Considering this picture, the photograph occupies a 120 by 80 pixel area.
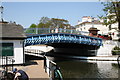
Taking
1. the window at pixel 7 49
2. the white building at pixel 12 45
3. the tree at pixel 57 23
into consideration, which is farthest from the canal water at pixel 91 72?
the tree at pixel 57 23

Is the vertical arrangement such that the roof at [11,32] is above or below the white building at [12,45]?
above

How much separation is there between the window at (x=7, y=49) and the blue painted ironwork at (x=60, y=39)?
30.0ft

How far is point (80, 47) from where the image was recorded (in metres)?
43.4

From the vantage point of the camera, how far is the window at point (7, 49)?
63.3ft

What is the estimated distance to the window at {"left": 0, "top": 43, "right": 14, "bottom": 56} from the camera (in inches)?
759

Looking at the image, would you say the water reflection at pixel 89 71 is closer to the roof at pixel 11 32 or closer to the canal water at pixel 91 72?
the canal water at pixel 91 72

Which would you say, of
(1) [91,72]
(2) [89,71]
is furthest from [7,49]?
(2) [89,71]

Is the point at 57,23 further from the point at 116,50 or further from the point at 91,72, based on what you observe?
the point at 91,72

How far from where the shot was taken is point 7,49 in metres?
19.5

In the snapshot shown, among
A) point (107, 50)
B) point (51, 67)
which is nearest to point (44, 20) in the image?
point (107, 50)

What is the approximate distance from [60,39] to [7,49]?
14885 mm

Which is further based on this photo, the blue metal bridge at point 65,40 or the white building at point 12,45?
the blue metal bridge at point 65,40

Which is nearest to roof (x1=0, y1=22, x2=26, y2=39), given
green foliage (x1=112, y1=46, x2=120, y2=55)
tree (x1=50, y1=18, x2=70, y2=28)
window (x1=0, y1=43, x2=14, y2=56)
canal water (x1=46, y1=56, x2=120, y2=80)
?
window (x1=0, y1=43, x2=14, y2=56)

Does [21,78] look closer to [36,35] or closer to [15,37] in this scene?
[15,37]
